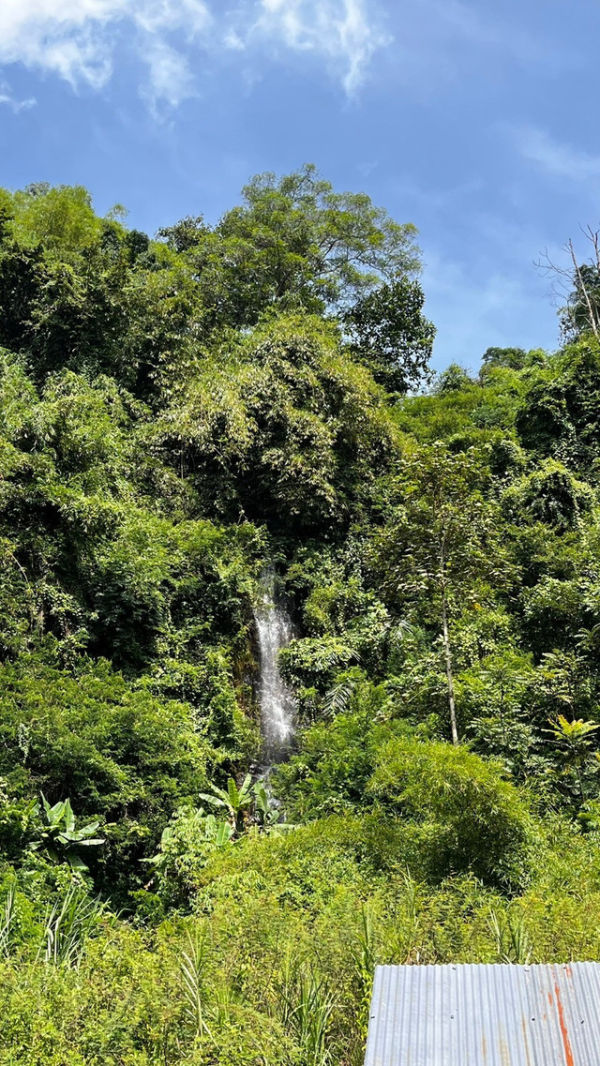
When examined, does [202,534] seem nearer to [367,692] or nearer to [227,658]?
[227,658]

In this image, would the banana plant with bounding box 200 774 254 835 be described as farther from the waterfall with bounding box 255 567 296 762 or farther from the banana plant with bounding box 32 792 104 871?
the waterfall with bounding box 255 567 296 762

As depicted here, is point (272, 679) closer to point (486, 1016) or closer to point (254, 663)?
point (254, 663)

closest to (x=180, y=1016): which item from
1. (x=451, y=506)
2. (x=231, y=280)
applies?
(x=451, y=506)

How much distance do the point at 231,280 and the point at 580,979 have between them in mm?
20985

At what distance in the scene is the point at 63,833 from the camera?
295 inches

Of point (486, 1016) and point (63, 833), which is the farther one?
point (63, 833)

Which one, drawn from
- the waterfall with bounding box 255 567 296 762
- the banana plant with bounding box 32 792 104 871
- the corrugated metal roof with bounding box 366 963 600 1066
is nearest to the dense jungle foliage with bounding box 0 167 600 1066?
the banana plant with bounding box 32 792 104 871

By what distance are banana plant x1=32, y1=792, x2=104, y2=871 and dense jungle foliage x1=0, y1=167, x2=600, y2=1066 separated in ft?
0.11

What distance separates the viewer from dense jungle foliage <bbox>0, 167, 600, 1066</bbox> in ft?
15.6

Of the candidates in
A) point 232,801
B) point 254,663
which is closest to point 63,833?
point 232,801

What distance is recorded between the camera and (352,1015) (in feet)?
14.5

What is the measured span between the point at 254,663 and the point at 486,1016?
10142mm

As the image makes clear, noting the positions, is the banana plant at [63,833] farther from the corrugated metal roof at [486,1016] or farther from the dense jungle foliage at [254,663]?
the corrugated metal roof at [486,1016]

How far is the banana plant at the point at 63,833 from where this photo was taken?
749cm
